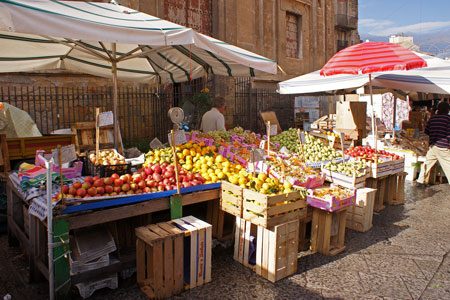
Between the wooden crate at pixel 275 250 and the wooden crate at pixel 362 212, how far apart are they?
6.18 ft

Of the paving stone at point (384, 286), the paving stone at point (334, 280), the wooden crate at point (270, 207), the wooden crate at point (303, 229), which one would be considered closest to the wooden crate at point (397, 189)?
the wooden crate at point (303, 229)

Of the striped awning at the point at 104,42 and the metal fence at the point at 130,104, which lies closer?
the striped awning at the point at 104,42

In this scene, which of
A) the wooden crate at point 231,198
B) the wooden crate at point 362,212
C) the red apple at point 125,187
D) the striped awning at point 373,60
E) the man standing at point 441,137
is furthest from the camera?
the man standing at point 441,137

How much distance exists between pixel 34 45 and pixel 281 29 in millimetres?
12480

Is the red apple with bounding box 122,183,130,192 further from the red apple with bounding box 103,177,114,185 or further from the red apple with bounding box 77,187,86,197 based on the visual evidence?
the red apple with bounding box 77,187,86,197

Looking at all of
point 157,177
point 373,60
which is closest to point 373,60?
point 373,60

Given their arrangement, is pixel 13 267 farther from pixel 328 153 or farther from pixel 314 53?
pixel 314 53

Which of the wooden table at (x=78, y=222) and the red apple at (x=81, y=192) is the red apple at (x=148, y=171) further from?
the red apple at (x=81, y=192)

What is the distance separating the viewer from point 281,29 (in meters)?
16.1

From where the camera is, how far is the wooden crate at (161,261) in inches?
135

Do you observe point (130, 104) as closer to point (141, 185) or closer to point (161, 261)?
point (141, 185)

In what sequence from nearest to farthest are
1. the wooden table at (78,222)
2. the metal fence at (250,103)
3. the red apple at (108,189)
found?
the wooden table at (78,222) → the red apple at (108,189) → the metal fence at (250,103)

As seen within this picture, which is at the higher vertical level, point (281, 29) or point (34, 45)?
point (281, 29)

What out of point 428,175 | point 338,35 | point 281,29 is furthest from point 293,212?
point 338,35
